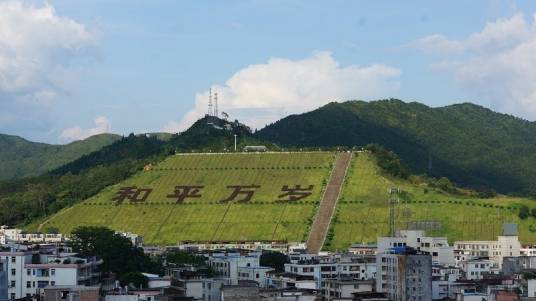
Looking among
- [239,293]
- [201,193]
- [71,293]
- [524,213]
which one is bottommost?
[239,293]

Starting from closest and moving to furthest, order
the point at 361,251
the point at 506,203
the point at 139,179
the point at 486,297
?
the point at 486,297
the point at 361,251
the point at 506,203
the point at 139,179

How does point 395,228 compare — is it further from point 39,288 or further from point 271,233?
point 39,288

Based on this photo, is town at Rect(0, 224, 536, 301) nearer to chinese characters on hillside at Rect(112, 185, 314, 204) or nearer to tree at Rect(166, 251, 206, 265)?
tree at Rect(166, 251, 206, 265)

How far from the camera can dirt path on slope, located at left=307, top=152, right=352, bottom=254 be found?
138m

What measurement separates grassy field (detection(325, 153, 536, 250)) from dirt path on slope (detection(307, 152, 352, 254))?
39.1 inches


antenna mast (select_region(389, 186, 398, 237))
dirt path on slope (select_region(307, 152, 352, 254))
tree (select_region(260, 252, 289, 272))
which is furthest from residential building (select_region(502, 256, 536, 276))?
antenna mast (select_region(389, 186, 398, 237))

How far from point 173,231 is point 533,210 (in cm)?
4115

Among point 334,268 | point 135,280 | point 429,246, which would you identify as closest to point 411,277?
point 135,280

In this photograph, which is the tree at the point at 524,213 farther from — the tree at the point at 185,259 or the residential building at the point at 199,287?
the residential building at the point at 199,287

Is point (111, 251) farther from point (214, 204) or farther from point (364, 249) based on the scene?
point (214, 204)

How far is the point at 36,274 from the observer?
7588 cm

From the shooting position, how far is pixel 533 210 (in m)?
141

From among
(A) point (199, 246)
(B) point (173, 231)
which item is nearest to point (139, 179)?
(B) point (173, 231)

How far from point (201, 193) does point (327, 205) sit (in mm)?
18116
